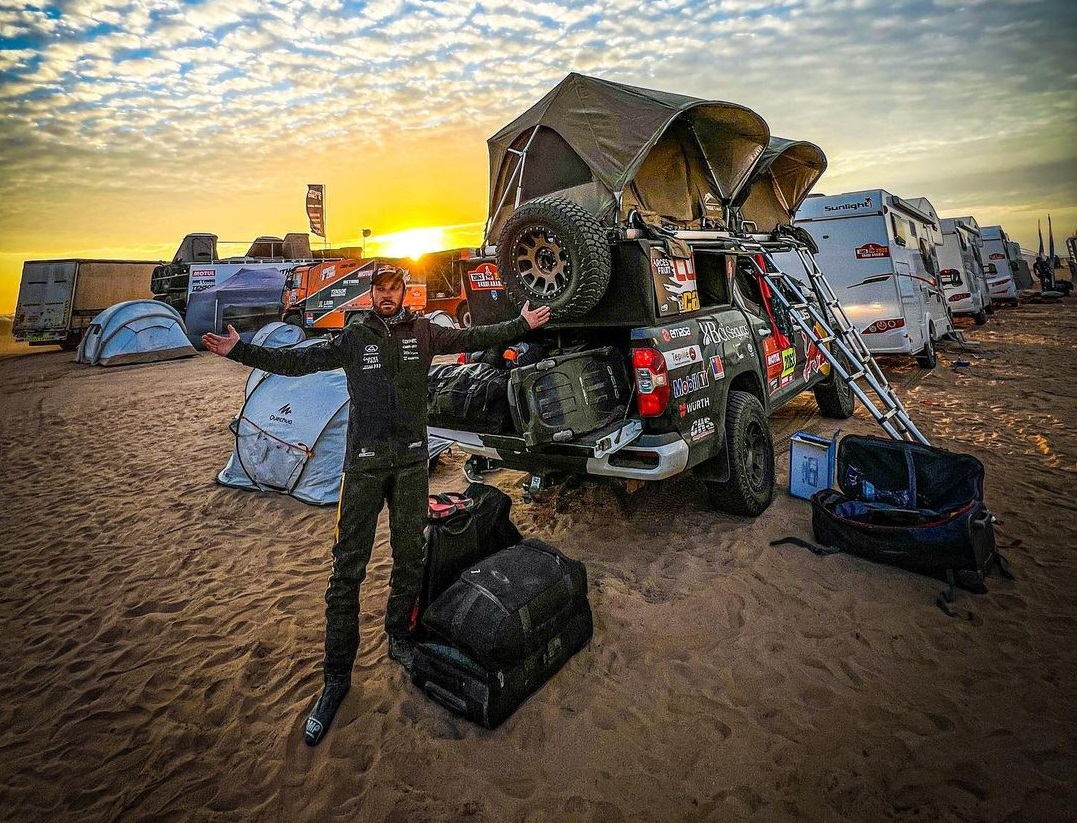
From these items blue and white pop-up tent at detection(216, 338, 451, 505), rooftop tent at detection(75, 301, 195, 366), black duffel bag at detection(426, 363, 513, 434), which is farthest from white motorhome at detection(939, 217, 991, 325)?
rooftop tent at detection(75, 301, 195, 366)

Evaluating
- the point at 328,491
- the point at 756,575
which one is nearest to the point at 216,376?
the point at 328,491

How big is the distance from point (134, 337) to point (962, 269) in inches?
973

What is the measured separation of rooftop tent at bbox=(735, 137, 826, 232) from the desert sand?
4.54m

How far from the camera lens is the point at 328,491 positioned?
18.8 feet

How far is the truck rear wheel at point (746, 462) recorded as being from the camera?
4473mm

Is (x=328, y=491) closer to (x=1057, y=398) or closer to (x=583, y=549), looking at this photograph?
(x=583, y=549)

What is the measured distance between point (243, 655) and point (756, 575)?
3.45 metres

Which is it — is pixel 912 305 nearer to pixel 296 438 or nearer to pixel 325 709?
pixel 296 438

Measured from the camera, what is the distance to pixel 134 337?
15.9 meters

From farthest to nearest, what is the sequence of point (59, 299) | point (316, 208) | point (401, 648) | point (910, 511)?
1. point (316, 208)
2. point (59, 299)
3. point (910, 511)
4. point (401, 648)

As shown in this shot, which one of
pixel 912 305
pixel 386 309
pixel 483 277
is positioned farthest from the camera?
pixel 483 277

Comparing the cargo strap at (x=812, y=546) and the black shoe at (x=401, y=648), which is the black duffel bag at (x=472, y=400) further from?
the cargo strap at (x=812, y=546)

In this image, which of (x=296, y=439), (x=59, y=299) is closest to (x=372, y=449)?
(x=296, y=439)

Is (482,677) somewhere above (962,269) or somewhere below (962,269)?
below
